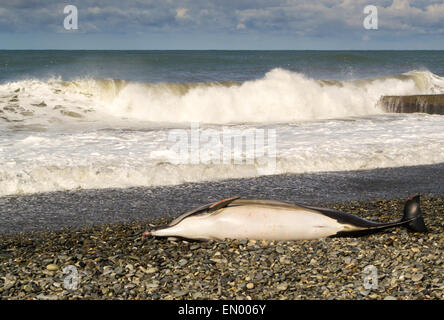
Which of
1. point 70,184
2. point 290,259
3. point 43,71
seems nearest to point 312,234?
point 290,259

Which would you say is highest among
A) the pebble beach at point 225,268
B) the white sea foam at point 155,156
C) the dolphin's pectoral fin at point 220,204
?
A: the dolphin's pectoral fin at point 220,204

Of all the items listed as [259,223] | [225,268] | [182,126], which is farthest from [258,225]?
[182,126]

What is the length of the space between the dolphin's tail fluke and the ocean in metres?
3.82

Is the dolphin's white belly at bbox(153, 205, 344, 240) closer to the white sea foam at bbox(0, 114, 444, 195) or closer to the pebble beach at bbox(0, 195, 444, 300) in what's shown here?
the pebble beach at bbox(0, 195, 444, 300)

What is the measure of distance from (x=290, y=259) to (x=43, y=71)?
Result: 30000 mm

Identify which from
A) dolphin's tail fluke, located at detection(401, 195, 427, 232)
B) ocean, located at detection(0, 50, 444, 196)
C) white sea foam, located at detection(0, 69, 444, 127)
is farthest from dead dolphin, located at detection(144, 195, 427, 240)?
white sea foam, located at detection(0, 69, 444, 127)

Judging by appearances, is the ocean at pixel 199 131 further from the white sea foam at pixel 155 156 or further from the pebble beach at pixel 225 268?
the pebble beach at pixel 225 268

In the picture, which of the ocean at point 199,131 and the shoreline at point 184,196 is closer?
the shoreline at point 184,196

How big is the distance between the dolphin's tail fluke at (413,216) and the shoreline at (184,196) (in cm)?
171

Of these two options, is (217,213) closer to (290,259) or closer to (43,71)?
(290,259)

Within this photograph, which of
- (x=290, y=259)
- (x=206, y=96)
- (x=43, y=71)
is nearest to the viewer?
(x=290, y=259)

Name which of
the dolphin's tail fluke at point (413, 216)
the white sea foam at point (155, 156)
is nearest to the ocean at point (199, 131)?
the white sea foam at point (155, 156)

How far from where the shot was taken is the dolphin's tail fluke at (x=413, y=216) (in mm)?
4816
